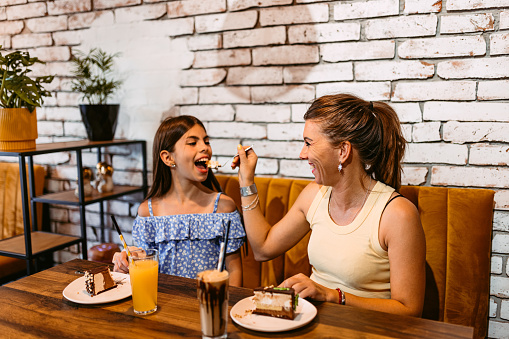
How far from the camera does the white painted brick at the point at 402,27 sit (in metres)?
1.81

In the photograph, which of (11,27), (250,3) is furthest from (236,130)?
(11,27)

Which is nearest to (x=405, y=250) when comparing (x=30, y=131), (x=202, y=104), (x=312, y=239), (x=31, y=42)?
(x=312, y=239)

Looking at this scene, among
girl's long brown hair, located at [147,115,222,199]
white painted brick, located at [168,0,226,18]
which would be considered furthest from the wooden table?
white painted brick, located at [168,0,226,18]

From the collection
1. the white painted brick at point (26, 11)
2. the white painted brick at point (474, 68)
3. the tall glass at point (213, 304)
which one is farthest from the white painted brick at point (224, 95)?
the tall glass at point (213, 304)

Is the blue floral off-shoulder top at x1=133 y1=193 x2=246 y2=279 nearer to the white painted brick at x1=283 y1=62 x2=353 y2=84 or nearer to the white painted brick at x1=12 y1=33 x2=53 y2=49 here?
the white painted brick at x1=283 y1=62 x2=353 y2=84

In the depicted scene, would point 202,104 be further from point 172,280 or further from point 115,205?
point 172,280

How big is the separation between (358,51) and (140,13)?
1.27 m

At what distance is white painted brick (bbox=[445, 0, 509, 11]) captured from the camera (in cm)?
169

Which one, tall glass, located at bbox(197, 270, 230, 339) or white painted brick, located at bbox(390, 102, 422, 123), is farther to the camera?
white painted brick, located at bbox(390, 102, 422, 123)

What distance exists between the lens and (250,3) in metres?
2.17

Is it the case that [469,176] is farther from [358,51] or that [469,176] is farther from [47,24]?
[47,24]

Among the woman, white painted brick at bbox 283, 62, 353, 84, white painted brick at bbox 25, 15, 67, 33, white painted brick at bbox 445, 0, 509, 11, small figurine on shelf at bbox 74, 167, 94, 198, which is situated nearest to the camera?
the woman

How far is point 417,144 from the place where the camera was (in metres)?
1.90

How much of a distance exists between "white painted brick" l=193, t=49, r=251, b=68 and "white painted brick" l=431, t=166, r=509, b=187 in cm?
105
